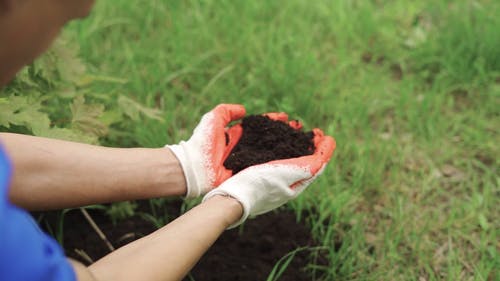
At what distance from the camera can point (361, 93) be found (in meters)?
2.98

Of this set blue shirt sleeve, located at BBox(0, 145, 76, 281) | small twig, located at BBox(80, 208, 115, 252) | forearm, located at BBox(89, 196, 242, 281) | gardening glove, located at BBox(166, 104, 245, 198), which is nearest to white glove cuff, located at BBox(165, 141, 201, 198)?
gardening glove, located at BBox(166, 104, 245, 198)

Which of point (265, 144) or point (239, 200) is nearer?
point (239, 200)

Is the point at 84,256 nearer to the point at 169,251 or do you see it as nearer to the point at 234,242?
the point at 234,242

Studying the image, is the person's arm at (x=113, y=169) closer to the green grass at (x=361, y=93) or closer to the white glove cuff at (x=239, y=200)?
the white glove cuff at (x=239, y=200)

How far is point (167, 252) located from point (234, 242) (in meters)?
0.78

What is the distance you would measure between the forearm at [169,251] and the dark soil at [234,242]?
450 millimetres

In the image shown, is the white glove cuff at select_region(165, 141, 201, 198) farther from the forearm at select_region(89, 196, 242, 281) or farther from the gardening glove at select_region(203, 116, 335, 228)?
the forearm at select_region(89, 196, 242, 281)

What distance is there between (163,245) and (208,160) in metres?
0.58

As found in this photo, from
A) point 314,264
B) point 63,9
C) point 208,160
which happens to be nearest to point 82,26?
point 208,160

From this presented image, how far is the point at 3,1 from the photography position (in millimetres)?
1055

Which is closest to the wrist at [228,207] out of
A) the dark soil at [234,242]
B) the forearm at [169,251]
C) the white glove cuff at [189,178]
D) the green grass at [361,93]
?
the forearm at [169,251]

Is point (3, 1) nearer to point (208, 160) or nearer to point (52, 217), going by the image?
point (208, 160)

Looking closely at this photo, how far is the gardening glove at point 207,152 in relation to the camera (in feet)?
6.84

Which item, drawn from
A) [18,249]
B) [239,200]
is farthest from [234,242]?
[18,249]
